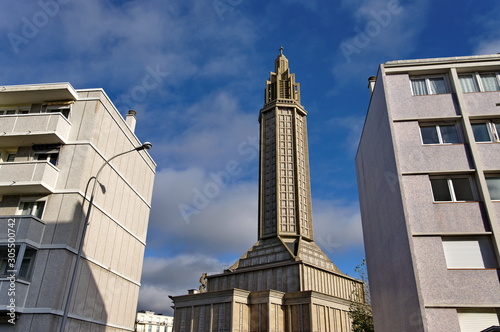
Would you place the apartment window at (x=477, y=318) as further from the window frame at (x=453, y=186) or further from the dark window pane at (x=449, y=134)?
the dark window pane at (x=449, y=134)

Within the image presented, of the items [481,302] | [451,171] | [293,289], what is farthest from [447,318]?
[293,289]

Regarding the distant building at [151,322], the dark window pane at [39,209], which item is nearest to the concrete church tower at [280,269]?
the dark window pane at [39,209]

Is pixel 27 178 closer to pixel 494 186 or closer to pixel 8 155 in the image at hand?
pixel 8 155

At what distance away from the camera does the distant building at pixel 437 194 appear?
14477mm

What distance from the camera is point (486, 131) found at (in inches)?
693

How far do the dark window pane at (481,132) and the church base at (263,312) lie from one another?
33.2 metres

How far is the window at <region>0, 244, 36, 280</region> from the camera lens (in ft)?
55.6

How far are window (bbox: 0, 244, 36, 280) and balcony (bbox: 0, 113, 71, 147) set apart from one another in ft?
19.0

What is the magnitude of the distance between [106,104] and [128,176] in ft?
16.5

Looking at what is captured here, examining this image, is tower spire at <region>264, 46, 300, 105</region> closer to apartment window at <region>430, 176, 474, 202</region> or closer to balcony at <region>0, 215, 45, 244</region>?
apartment window at <region>430, 176, 474, 202</region>

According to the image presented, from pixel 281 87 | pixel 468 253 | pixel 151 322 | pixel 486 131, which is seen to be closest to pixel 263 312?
pixel 468 253

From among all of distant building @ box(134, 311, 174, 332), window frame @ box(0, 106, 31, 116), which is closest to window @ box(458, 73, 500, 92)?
window frame @ box(0, 106, 31, 116)

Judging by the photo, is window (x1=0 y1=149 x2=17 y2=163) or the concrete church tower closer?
window (x1=0 y1=149 x2=17 y2=163)

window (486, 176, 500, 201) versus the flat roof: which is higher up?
the flat roof
